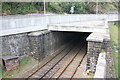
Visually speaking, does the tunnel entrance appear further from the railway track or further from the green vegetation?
the green vegetation

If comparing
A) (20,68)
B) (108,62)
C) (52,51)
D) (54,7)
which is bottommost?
(20,68)

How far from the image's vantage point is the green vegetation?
78.4 feet

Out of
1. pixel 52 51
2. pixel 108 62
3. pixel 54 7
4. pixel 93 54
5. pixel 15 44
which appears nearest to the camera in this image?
pixel 108 62

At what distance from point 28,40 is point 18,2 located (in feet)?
48.1

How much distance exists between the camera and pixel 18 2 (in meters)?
25.3

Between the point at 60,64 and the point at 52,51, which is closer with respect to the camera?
the point at 60,64

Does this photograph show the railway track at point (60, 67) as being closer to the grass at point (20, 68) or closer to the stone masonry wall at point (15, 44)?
the grass at point (20, 68)

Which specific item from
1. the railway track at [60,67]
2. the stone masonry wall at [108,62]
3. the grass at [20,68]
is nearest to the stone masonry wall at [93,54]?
the stone masonry wall at [108,62]

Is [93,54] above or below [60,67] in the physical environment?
above

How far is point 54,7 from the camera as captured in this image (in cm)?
3484

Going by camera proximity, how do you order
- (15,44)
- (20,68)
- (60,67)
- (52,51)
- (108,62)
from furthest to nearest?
(52,51), (60,67), (15,44), (20,68), (108,62)

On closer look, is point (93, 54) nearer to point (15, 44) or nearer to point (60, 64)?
point (60, 64)

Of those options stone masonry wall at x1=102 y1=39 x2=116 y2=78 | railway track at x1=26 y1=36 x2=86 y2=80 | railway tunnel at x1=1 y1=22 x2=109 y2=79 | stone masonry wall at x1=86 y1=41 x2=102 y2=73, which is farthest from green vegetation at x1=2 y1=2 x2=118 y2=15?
stone masonry wall at x1=102 y1=39 x2=116 y2=78

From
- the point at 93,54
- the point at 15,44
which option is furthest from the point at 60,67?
the point at 15,44
